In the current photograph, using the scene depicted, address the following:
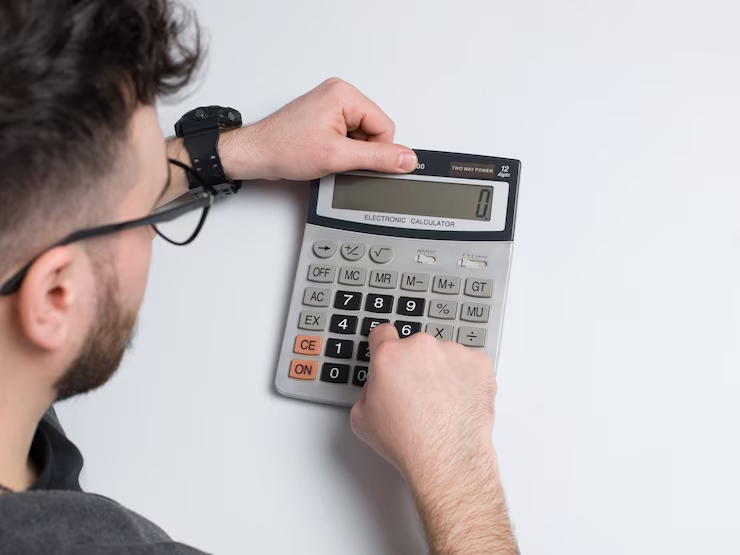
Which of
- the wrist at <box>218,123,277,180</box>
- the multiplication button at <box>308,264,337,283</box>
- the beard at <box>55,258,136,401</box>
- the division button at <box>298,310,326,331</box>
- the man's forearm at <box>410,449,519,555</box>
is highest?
the wrist at <box>218,123,277,180</box>

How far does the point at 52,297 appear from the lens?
2.02 ft

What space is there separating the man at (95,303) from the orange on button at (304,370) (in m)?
0.07

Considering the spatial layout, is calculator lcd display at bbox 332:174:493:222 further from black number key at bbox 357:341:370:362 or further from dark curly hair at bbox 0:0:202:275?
dark curly hair at bbox 0:0:202:275

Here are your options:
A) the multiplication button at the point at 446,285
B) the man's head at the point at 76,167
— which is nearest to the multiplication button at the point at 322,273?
the multiplication button at the point at 446,285

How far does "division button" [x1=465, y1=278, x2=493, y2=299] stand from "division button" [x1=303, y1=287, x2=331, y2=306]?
0.14m

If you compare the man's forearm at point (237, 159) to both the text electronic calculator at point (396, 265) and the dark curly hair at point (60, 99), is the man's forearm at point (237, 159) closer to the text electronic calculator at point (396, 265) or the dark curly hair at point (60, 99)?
the text electronic calculator at point (396, 265)

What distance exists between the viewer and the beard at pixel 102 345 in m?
0.66

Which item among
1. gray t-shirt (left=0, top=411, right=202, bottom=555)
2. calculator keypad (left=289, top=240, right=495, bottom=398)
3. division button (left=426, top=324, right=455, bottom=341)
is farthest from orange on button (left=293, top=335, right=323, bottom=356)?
gray t-shirt (left=0, top=411, right=202, bottom=555)

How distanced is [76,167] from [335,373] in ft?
1.07

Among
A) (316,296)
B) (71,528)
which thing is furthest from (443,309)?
(71,528)

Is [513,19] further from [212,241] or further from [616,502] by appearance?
[616,502]

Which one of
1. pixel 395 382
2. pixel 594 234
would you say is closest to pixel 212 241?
pixel 395 382

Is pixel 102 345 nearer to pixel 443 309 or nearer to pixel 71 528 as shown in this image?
pixel 71 528

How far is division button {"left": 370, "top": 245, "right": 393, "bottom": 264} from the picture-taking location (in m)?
0.85
